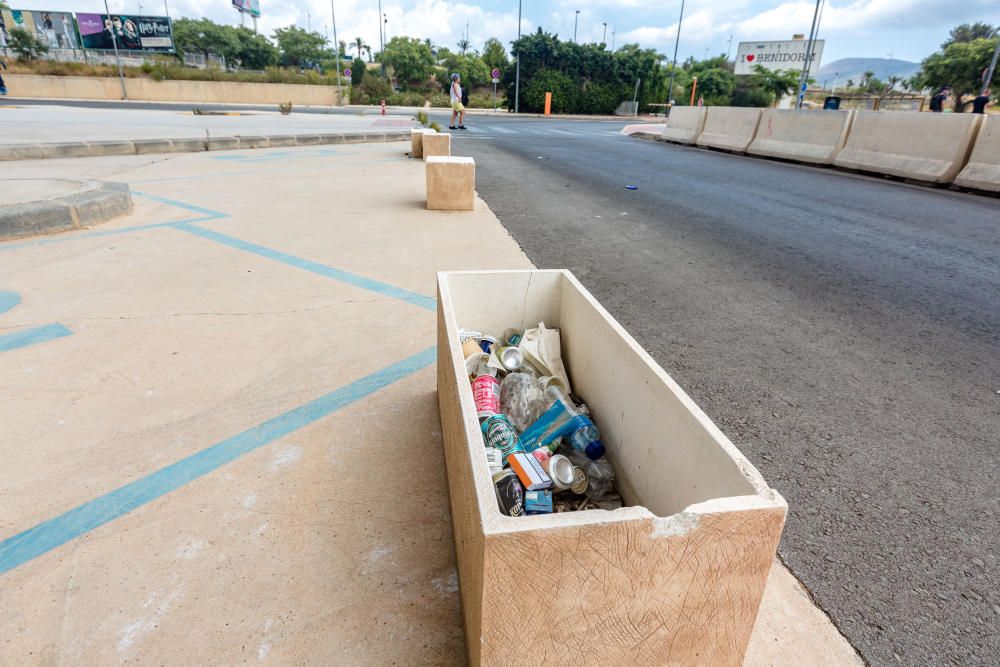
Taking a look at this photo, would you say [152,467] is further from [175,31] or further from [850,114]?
[175,31]

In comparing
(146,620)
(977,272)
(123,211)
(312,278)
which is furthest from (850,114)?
(146,620)

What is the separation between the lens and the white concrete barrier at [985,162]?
970 centimetres

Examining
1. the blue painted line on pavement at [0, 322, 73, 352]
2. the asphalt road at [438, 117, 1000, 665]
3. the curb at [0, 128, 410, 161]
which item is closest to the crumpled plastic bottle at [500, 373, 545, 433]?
the asphalt road at [438, 117, 1000, 665]

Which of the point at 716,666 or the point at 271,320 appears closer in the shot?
the point at 716,666

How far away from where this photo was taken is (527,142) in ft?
61.6

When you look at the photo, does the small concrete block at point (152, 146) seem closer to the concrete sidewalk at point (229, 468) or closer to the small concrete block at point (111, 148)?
the small concrete block at point (111, 148)

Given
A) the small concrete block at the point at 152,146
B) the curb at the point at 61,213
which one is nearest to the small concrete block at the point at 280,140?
the small concrete block at the point at 152,146

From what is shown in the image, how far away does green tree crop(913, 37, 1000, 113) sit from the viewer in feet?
167

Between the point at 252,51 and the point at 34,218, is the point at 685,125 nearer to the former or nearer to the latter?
the point at 34,218

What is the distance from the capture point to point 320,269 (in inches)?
202

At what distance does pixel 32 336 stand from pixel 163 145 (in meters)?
11.5

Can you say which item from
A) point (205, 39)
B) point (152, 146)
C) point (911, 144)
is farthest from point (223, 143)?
point (205, 39)

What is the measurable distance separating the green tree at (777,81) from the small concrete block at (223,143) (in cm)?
6254

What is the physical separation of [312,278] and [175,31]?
94.3m
